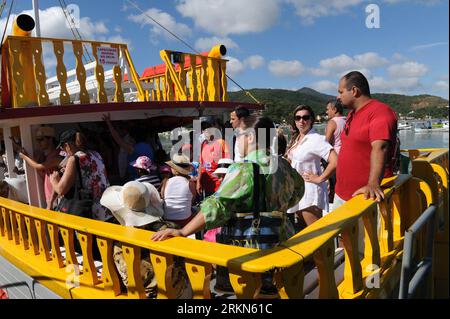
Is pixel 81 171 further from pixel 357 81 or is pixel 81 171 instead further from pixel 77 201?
pixel 357 81

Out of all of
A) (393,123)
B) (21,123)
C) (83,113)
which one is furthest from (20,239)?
(393,123)

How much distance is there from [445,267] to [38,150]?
4.34 m

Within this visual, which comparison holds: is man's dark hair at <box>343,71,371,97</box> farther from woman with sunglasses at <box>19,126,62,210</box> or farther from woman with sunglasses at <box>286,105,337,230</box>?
woman with sunglasses at <box>19,126,62,210</box>

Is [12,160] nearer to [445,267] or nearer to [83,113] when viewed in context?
[83,113]

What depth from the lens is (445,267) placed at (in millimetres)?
3377

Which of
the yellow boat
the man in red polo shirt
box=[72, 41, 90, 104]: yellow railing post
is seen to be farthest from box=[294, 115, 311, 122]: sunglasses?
box=[72, 41, 90, 104]: yellow railing post

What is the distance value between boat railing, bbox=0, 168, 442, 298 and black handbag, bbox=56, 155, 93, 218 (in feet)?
0.96

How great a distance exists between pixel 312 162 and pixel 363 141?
902 millimetres

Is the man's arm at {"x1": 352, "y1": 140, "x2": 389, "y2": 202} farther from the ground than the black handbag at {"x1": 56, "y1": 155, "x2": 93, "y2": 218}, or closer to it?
farther from the ground

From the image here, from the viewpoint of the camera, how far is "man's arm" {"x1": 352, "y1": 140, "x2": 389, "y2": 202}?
7.57ft

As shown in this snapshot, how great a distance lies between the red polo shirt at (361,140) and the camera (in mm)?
2428

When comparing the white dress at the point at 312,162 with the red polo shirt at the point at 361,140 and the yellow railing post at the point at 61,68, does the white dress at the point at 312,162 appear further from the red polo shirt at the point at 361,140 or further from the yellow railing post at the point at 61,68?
the yellow railing post at the point at 61,68

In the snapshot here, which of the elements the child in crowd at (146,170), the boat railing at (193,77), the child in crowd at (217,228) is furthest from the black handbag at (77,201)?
the boat railing at (193,77)

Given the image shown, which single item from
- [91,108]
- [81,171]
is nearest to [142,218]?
[81,171]
